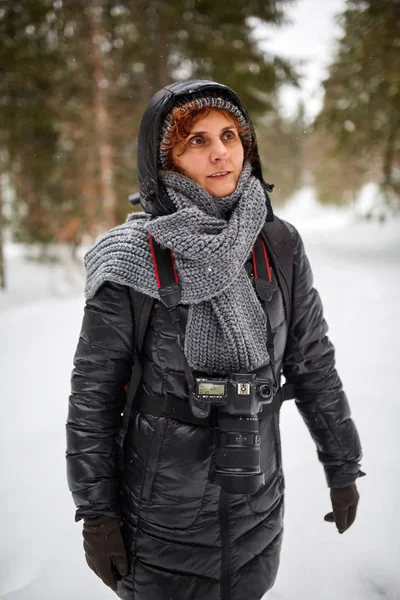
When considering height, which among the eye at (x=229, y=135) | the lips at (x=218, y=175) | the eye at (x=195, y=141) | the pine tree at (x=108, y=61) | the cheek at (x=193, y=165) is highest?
the pine tree at (x=108, y=61)

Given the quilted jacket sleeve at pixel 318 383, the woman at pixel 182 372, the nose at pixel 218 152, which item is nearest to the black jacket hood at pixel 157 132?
the woman at pixel 182 372

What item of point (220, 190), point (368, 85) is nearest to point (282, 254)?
point (220, 190)

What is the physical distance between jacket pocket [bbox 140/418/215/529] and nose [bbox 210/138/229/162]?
1.00 metres

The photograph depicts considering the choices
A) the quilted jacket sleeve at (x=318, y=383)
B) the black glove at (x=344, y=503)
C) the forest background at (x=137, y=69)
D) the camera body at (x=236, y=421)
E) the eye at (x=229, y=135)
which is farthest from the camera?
the forest background at (x=137, y=69)

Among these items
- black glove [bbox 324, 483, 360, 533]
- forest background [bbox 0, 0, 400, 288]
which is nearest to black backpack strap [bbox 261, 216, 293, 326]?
black glove [bbox 324, 483, 360, 533]

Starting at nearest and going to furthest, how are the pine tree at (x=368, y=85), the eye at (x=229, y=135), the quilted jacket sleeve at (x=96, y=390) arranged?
the quilted jacket sleeve at (x=96, y=390) < the eye at (x=229, y=135) < the pine tree at (x=368, y=85)

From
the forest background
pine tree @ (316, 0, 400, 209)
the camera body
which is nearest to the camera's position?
the camera body

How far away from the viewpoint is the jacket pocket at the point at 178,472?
1.43 metres

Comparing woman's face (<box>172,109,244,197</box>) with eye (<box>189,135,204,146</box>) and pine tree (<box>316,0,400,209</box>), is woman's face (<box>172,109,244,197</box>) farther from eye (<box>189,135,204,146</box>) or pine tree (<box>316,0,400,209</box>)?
pine tree (<box>316,0,400,209</box>)

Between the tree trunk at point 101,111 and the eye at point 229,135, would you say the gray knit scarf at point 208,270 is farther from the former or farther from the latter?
the tree trunk at point 101,111

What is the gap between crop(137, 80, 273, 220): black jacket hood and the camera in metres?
1.48

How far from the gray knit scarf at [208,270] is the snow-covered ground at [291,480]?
1.93 metres

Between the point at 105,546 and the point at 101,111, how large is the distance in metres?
8.10

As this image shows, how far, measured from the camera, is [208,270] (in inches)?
53.7
